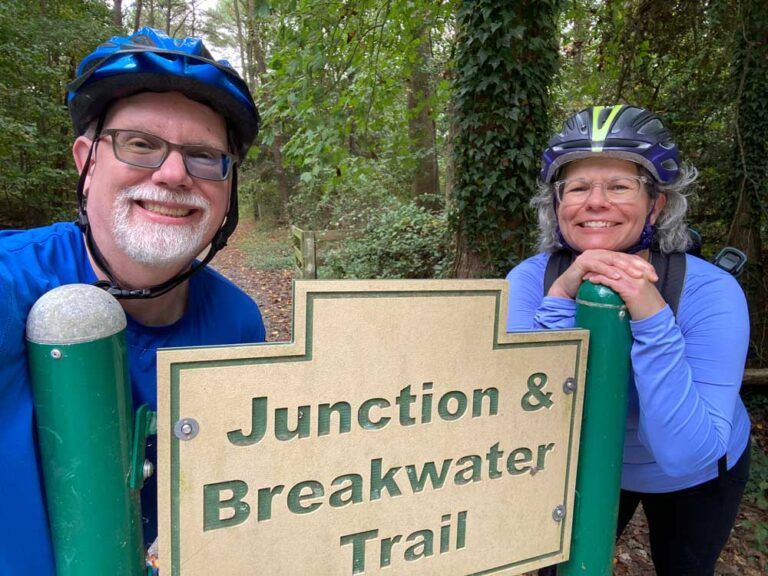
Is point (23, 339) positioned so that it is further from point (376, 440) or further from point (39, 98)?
point (39, 98)

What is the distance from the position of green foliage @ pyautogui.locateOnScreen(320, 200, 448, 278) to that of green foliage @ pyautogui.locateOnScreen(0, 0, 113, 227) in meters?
6.41

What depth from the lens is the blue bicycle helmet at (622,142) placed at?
1551mm

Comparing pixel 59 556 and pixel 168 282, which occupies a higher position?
pixel 168 282

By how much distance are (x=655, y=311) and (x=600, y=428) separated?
0.31 metres

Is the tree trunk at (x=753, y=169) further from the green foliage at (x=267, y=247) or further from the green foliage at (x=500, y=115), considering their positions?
the green foliage at (x=267, y=247)

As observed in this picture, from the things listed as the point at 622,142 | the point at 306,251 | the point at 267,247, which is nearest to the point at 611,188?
the point at 622,142

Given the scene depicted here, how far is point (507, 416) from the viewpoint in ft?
3.80

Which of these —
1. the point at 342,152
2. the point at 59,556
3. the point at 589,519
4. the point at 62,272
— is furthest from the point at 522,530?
the point at 342,152

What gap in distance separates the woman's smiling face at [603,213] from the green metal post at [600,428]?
390mm

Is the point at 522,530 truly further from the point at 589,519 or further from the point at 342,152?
the point at 342,152

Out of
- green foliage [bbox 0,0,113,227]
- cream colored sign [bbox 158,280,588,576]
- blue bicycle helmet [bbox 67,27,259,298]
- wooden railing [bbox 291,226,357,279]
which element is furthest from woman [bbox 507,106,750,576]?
green foliage [bbox 0,0,113,227]

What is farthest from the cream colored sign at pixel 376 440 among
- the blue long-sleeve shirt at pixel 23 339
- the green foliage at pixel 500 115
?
the green foliage at pixel 500 115

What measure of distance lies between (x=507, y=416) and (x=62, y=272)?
123 centimetres

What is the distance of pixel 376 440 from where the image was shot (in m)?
1.04
